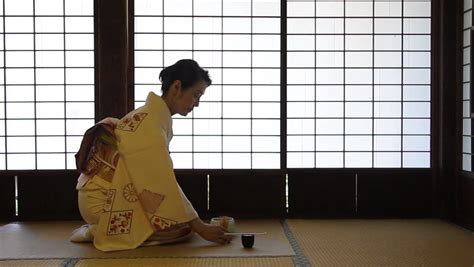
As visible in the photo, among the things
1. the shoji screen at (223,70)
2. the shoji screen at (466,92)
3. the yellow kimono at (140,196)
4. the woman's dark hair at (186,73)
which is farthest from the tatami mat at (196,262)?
the shoji screen at (466,92)

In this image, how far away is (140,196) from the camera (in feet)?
11.1

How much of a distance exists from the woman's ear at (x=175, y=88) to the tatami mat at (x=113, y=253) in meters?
0.96

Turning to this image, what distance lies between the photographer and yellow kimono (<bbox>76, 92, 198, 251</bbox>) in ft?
11.0

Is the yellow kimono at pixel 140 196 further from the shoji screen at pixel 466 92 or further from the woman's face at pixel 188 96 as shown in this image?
the shoji screen at pixel 466 92

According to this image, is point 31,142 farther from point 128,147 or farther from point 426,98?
point 426,98

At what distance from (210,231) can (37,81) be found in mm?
2347

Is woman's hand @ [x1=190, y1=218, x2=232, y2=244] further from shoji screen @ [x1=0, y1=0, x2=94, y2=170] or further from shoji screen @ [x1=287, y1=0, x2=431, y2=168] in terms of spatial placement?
shoji screen @ [x1=0, y1=0, x2=94, y2=170]

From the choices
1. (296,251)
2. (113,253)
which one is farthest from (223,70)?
(113,253)

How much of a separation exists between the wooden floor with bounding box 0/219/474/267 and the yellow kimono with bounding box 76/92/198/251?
27 centimetres

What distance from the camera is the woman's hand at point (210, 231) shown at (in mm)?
3424

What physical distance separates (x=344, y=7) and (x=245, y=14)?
2.86ft

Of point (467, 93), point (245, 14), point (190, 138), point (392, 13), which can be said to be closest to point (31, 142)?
point (190, 138)

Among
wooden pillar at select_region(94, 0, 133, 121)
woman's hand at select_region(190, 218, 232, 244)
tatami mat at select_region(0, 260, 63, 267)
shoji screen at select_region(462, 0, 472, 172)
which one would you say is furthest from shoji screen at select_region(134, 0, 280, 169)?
tatami mat at select_region(0, 260, 63, 267)

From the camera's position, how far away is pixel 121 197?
11.2 ft
